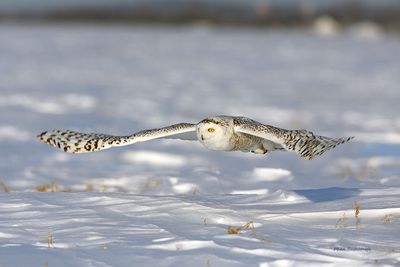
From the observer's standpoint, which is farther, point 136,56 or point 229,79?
point 136,56

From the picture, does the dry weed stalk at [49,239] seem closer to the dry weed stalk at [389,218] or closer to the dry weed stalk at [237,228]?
the dry weed stalk at [237,228]

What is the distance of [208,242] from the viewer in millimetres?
6148

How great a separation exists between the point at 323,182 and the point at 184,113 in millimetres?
9782

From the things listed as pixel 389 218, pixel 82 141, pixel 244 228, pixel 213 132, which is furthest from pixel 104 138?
pixel 389 218

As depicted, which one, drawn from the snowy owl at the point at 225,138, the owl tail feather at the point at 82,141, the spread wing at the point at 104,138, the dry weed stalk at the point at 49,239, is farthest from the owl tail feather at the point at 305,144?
the dry weed stalk at the point at 49,239

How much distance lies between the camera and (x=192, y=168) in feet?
42.4

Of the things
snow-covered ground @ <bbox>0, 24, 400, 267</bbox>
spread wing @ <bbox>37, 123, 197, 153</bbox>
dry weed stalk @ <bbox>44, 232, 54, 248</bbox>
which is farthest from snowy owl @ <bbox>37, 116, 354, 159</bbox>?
dry weed stalk @ <bbox>44, 232, 54, 248</bbox>

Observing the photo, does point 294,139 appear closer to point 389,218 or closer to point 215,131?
point 215,131

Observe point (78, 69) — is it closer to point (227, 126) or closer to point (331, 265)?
point (227, 126)

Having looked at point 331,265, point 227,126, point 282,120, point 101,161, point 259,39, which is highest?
point 259,39

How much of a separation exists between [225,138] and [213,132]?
5.4 inches

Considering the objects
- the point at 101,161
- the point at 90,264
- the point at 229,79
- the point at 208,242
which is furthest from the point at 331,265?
the point at 229,79

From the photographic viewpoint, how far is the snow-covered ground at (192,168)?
20.2ft

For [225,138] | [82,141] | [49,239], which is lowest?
[49,239]
